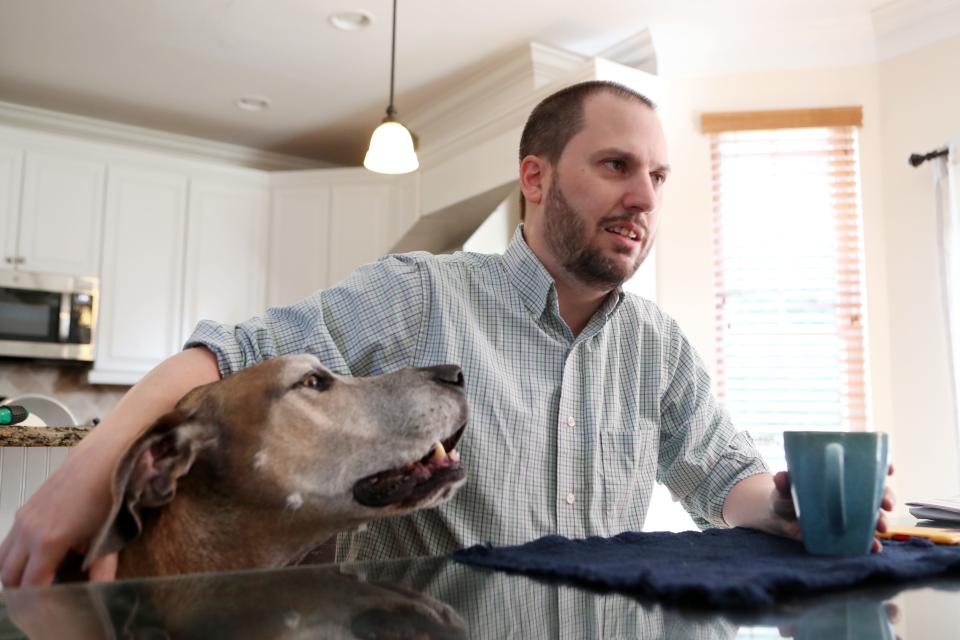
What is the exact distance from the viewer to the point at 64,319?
14.1 feet

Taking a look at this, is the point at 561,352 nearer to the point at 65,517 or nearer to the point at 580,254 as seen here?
the point at 580,254

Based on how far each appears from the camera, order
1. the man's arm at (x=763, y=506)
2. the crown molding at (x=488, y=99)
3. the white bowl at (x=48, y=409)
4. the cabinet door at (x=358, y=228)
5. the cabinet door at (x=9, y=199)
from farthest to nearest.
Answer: the cabinet door at (x=358, y=228) → the cabinet door at (x=9, y=199) → the white bowl at (x=48, y=409) → the crown molding at (x=488, y=99) → the man's arm at (x=763, y=506)

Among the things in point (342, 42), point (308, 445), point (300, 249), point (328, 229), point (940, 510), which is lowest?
point (940, 510)

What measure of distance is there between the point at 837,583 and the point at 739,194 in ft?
11.0

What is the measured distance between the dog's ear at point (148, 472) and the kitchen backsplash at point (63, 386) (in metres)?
4.18

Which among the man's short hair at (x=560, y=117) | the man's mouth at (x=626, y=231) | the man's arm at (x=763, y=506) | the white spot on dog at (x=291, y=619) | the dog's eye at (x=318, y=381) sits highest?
the man's short hair at (x=560, y=117)

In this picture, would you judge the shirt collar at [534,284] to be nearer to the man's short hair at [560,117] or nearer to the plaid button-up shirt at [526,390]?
the plaid button-up shirt at [526,390]

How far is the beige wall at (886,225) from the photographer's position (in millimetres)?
3400

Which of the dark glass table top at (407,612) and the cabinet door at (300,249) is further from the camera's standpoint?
the cabinet door at (300,249)

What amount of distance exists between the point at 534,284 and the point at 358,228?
3.76 meters

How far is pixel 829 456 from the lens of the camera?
2.53 feet

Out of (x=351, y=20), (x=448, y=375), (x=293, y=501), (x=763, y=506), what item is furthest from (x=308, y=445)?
(x=351, y=20)

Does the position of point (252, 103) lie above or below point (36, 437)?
above

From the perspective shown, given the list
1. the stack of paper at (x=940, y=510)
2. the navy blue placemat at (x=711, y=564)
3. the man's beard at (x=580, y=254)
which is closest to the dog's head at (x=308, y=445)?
the navy blue placemat at (x=711, y=564)
